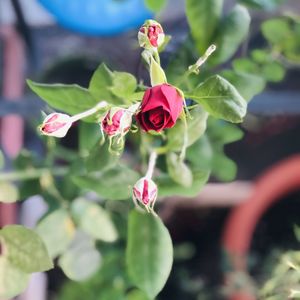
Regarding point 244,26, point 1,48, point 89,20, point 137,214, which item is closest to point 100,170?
point 137,214

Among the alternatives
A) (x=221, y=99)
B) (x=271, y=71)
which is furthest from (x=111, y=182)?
(x=271, y=71)

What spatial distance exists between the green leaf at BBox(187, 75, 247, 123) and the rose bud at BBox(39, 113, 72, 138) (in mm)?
102

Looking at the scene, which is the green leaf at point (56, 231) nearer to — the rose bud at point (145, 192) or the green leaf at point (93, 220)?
the green leaf at point (93, 220)

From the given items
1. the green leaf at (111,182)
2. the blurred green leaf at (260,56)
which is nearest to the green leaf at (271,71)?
the blurred green leaf at (260,56)

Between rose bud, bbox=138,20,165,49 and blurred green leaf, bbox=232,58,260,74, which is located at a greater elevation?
rose bud, bbox=138,20,165,49

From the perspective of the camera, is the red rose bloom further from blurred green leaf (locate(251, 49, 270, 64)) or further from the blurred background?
the blurred background

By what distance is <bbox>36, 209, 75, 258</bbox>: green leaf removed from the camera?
64cm

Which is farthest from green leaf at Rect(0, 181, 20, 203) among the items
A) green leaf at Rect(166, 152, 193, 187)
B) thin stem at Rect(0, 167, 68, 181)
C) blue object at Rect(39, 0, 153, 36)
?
blue object at Rect(39, 0, 153, 36)

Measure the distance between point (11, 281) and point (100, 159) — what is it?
0.40ft

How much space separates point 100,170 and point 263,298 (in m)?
0.22

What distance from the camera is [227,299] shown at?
3.45 ft

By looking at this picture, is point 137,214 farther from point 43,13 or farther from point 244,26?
point 43,13

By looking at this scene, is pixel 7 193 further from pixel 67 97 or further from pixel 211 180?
pixel 211 180

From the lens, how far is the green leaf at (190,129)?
52cm
